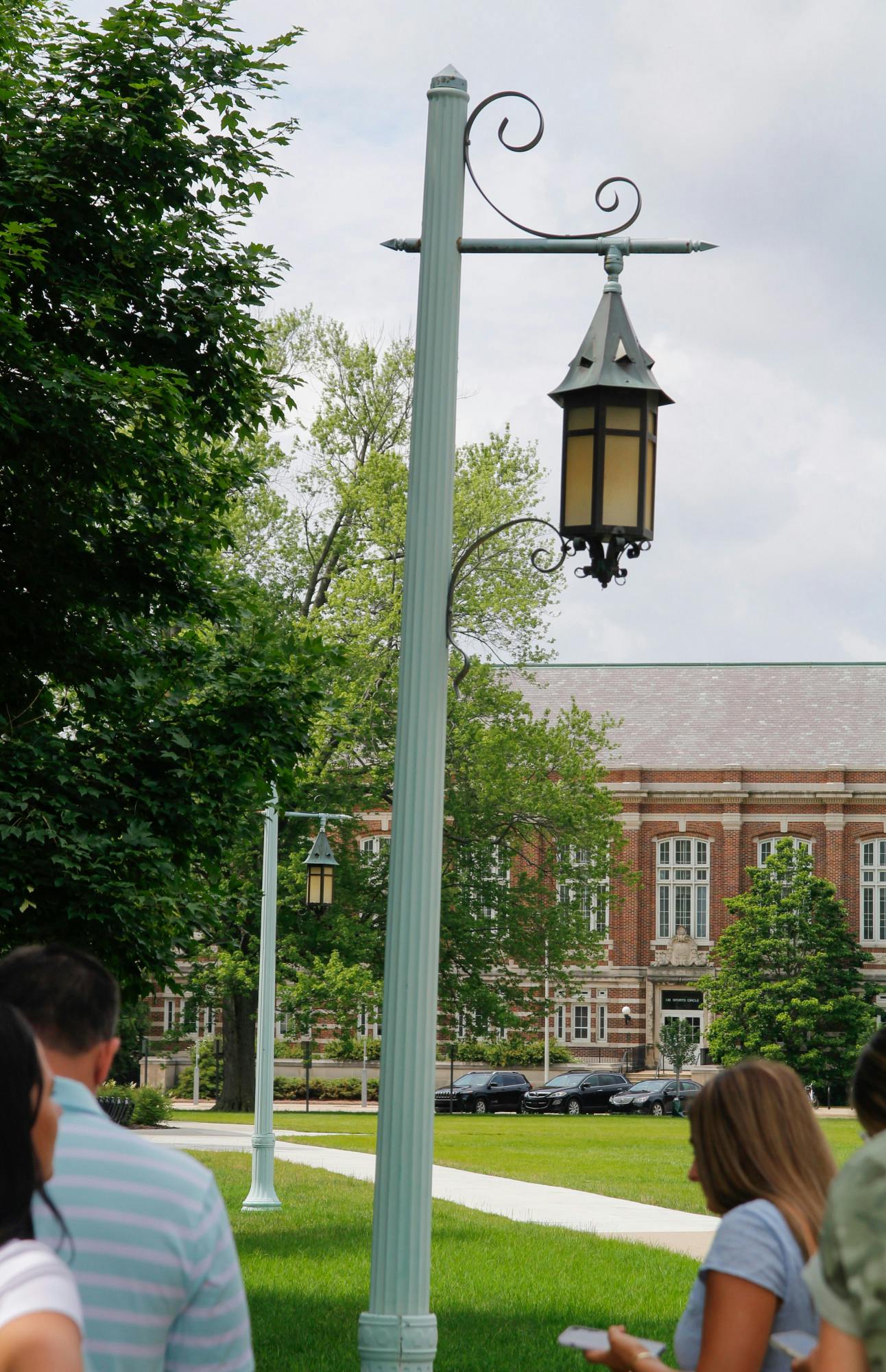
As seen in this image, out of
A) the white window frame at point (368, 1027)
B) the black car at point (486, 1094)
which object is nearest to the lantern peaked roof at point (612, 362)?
the black car at point (486, 1094)

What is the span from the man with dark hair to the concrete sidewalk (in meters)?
11.3

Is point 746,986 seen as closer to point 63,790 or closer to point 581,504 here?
point 63,790

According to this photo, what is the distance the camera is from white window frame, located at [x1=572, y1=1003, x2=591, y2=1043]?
5900 cm

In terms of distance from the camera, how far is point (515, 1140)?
33.6 metres

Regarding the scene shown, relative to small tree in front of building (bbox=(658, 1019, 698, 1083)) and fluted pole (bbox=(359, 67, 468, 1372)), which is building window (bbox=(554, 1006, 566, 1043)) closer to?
small tree in front of building (bbox=(658, 1019, 698, 1083))

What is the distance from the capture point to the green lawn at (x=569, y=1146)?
22.9m

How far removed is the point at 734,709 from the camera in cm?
6178

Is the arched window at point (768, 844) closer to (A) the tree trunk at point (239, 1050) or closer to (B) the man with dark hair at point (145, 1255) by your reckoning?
(A) the tree trunk at point (239, 1050)

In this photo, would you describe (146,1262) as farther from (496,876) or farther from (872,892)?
(872,892)

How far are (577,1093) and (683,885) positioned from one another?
42.6 ft

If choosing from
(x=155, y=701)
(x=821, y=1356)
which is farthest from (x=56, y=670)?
(x=821, y=1356)

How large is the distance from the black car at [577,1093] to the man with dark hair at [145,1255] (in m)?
47.2

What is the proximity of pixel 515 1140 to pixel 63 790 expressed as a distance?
25.5m

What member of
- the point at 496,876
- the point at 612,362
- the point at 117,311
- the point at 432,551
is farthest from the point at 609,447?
the point at 496,876
